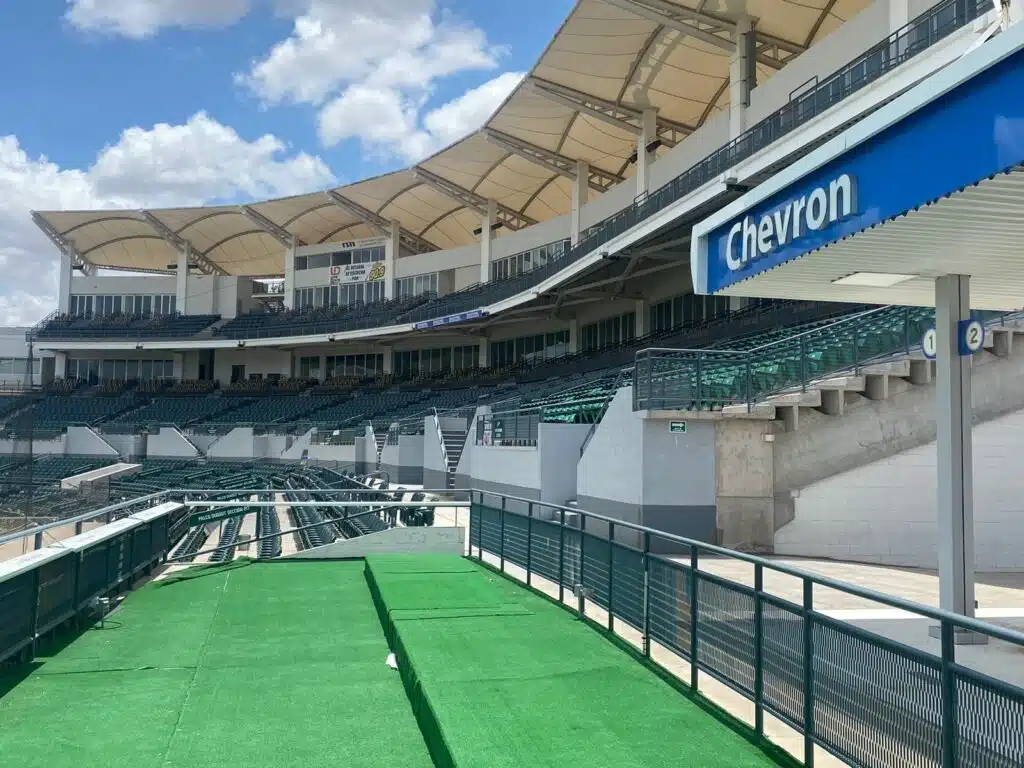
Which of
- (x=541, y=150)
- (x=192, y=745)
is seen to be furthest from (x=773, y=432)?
(x=541, y=150)

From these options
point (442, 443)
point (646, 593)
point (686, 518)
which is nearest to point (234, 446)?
point (442, 443)

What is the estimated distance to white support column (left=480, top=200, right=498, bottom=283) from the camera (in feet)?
157

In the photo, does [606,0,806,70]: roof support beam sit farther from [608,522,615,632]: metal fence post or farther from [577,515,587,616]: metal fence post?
[608,522,615,632]: metal fence post

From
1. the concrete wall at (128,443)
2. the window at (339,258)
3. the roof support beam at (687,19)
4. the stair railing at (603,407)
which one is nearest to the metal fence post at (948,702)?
the stair railing at (603,407)

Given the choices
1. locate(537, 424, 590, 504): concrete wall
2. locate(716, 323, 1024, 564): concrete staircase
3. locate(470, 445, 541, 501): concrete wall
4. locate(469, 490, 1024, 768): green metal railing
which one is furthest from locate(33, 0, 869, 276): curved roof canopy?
locate(469, 490, 1024, 768): green metal railing

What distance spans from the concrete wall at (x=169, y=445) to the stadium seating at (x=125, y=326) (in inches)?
542

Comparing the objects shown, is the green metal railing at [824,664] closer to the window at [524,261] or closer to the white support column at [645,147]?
the white support column at [645,147]

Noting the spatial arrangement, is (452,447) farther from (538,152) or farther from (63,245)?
(63,245)

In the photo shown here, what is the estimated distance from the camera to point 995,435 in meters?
12.9

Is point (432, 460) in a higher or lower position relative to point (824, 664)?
higher

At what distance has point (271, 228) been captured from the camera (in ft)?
191

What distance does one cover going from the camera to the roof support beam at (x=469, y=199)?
45719mm

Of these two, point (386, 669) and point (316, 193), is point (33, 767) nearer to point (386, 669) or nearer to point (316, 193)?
point (386, 669)

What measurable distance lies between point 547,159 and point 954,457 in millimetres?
34244
